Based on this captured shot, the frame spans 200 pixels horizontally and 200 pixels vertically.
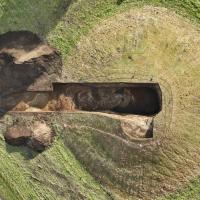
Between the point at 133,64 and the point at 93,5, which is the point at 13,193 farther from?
the point at 93,5

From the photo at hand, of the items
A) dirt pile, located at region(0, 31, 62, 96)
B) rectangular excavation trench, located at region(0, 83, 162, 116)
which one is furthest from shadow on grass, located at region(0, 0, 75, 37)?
rectangular excavation trench, located at region(0, 83, 162, 116)

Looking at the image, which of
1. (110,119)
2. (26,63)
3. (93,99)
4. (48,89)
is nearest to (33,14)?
(26,63)

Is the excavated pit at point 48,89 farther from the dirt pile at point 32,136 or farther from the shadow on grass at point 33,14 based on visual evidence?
the shadow on grass at point 33,14

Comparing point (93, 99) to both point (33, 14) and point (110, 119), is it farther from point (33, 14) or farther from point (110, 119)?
point (33, 14)

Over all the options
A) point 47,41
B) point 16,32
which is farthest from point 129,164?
point 16,32

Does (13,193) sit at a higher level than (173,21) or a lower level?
lower

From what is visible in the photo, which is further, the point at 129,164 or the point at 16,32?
the point at 16,32
